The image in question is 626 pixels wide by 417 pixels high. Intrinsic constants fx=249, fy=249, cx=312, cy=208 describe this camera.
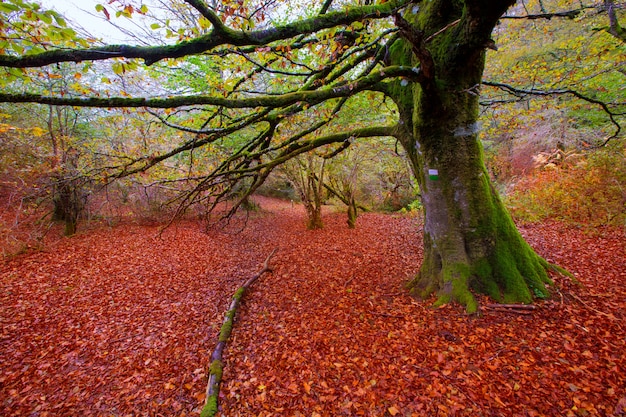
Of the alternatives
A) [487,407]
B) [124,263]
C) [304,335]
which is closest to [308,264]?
[304,335]

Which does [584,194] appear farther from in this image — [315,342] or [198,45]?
[198,45]

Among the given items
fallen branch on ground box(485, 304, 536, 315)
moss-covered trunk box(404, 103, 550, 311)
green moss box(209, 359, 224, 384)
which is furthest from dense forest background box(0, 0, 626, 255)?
fallen branch on ground box(485, 304, 536, 315)

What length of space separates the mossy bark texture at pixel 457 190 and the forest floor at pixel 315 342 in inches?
15.6

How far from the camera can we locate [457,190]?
3.65 m

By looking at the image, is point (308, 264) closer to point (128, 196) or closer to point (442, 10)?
point (442, 10)

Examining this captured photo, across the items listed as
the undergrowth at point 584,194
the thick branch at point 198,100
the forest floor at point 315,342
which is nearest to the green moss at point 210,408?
the forest floor at point 315,342

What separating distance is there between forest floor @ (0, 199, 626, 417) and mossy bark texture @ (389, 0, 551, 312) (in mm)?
396

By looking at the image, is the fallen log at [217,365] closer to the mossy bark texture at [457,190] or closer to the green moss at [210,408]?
the green moss at [210,408]

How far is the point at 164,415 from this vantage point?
288 cm

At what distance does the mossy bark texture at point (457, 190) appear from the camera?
3297 mm

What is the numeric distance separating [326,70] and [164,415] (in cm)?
520

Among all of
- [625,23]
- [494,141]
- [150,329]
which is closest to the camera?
[150,329]

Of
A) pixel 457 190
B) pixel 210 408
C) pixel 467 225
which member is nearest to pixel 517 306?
pixel 467 225

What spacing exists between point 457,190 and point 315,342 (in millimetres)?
3005
